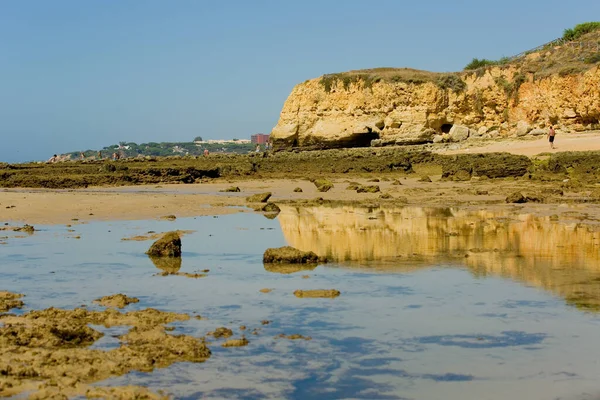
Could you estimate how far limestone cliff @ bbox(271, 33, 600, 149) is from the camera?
35.5 m

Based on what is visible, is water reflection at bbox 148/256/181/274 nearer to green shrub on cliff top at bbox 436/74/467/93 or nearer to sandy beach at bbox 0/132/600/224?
sandy beach at bbox 0/132/600/224

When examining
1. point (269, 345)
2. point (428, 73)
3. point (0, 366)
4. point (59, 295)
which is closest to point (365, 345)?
point (269, 345)

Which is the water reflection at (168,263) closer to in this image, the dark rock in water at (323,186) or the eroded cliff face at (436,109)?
the dark rock in water at (323,186)

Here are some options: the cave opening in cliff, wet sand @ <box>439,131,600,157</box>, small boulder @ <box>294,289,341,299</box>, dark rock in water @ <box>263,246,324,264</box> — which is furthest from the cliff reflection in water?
the cave opening in cliff

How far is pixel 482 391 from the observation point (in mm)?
4695

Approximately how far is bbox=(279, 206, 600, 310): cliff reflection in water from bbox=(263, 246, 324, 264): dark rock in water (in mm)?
439

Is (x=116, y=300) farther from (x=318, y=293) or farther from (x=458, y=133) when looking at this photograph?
(x=458, y=133)

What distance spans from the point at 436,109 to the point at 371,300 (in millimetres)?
37459

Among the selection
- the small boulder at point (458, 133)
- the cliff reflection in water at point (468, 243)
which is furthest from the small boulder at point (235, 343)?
the small boulder at point (458, 133)

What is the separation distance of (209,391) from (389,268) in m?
4.61

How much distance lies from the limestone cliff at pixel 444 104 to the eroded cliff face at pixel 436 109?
0.15 feet

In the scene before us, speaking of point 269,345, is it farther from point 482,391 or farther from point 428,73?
point 428,73

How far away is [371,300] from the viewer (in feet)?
23.9

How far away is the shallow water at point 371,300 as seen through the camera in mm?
4922
